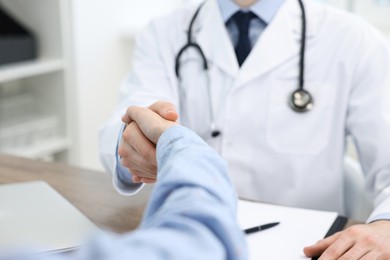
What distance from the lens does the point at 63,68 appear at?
6.72 ft

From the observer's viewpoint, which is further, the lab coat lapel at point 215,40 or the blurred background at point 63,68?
the blurred background at point 63,68

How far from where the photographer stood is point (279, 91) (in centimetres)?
123

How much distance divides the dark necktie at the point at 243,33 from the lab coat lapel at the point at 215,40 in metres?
0.02

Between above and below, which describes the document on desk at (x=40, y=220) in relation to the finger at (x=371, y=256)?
above

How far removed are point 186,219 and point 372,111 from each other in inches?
32.6

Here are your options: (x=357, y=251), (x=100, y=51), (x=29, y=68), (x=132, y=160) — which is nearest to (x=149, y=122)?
(x=132, y=160)

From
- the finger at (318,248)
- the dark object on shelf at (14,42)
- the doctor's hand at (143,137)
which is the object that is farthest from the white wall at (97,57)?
the finger at (318,248)

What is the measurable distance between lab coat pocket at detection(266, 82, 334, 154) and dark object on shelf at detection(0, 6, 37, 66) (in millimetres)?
1078

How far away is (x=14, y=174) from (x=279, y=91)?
61 cm

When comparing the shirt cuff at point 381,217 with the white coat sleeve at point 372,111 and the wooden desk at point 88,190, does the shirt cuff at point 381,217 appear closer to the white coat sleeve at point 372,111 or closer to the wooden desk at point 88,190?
the white coat sleeve at point 372,111

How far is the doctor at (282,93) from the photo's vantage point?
1.19 meters

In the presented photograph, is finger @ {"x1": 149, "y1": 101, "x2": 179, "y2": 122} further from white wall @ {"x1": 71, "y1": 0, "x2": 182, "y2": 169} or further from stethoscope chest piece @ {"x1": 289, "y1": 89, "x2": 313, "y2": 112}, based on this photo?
white wall @ {"x1": 71, "y1": 0, "x2": 182, "y2": 169}

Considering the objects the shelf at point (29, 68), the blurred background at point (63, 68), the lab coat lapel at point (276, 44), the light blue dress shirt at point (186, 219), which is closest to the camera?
the light blue dress shirt at point (186, 219)

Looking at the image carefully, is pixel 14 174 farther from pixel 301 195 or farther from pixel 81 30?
pixel 81 30
